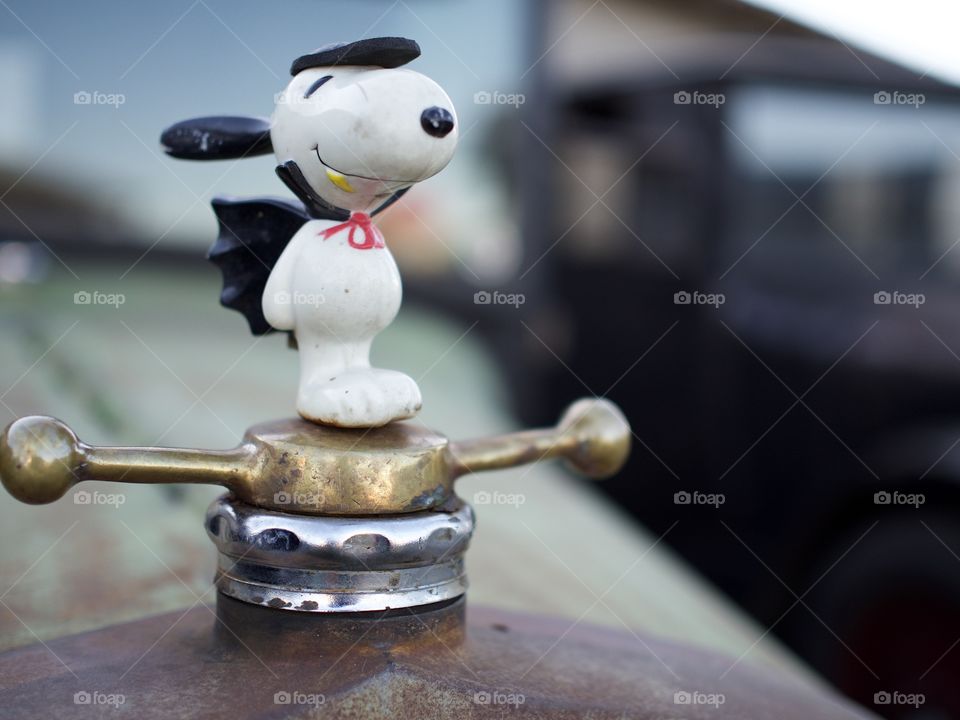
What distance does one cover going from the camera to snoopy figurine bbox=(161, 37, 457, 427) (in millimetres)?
823

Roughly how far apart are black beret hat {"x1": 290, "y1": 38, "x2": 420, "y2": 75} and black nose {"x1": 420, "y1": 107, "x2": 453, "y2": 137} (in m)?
0.05

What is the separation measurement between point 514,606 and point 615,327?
3943 mm

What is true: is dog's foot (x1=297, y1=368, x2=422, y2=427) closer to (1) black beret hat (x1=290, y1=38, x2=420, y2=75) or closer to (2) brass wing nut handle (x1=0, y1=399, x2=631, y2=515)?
(2) brass wing nut handle (x1=0, y1=399, x2=631, y2=515)

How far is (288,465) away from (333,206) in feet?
→ 0.76

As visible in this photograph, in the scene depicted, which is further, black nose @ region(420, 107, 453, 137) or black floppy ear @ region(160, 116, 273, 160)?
black floppy ear @ region(160, 116, 273, 160)

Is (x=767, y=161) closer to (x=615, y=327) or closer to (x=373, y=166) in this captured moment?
(x=615, y=327)

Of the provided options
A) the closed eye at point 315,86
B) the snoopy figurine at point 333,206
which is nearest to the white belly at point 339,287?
the snoopy figurine at point 333,206

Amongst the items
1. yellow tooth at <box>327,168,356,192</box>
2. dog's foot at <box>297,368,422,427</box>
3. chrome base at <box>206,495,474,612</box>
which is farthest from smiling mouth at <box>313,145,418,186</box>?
chrome base at <box>206,495,474,612</box>

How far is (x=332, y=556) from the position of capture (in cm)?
87

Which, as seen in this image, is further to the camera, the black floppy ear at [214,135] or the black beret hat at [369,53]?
the black floppy ear at [214,135]

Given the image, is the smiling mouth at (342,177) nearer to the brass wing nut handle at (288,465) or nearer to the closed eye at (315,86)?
the closed eye at (315,86)

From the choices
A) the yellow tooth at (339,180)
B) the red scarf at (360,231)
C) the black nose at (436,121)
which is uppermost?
the black nose at (436,121)

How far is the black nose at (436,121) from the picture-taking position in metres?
0.82

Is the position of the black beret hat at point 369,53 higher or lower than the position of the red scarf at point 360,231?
higher
